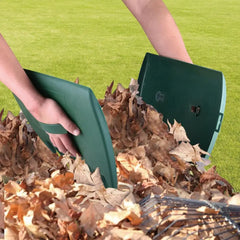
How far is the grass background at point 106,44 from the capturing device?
3398 millimetres

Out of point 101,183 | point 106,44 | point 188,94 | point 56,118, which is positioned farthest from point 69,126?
point 106,44

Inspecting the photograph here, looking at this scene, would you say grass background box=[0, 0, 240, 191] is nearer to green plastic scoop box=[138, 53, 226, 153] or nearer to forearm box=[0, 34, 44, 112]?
green plastic scoop box=[138, 53, 226, 153]

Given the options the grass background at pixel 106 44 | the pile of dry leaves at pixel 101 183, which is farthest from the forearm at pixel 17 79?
the grass background at pixel 106 44

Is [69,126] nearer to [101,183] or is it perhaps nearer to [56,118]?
[56,118]

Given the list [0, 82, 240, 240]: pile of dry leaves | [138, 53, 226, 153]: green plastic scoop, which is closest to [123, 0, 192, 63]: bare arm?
[138, 53, 226, 153]: green plastic scoop

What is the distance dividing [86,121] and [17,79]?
24cm

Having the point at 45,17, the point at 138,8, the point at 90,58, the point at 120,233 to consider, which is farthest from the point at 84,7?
the point at 120,233

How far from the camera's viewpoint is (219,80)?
1350 millimetres

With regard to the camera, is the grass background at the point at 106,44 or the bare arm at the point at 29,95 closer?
the bare arm at the point at 29,95

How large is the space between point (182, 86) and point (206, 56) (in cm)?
380

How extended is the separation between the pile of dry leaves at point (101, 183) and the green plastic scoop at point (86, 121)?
40 mm

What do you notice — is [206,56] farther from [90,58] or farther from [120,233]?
[120,233]

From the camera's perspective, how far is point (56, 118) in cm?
115

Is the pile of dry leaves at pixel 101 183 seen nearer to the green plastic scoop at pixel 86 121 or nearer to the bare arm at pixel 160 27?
the green plastic scoop at pixel 86 121
